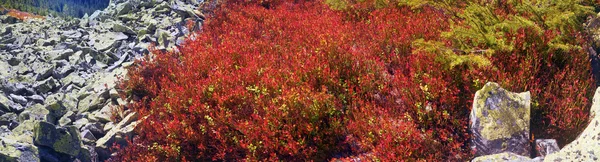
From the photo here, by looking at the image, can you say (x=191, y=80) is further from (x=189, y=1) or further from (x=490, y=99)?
(x=189, y=1)

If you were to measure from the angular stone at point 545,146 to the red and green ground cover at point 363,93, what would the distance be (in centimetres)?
30

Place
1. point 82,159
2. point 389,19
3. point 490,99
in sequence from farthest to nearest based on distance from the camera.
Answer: point 389,19 → point 82,159 → point 490,99

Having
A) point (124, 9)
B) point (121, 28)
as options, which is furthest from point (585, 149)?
point (124, 9)

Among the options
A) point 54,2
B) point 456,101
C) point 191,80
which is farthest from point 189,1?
point 54,2

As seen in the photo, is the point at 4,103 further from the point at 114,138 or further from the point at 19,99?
the point at 114,138

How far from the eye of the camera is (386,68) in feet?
17.6

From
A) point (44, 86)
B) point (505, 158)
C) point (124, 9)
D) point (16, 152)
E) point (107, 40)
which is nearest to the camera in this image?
point (505, 158)

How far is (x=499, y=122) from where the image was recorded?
3889mm

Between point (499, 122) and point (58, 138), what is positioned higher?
point (499, 122)

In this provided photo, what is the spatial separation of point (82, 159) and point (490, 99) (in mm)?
4515

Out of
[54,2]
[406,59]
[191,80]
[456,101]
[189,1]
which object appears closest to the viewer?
[456,101]

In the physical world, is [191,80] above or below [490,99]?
below

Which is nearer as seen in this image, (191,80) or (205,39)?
(191,80)

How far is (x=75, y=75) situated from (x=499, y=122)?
6.75m
